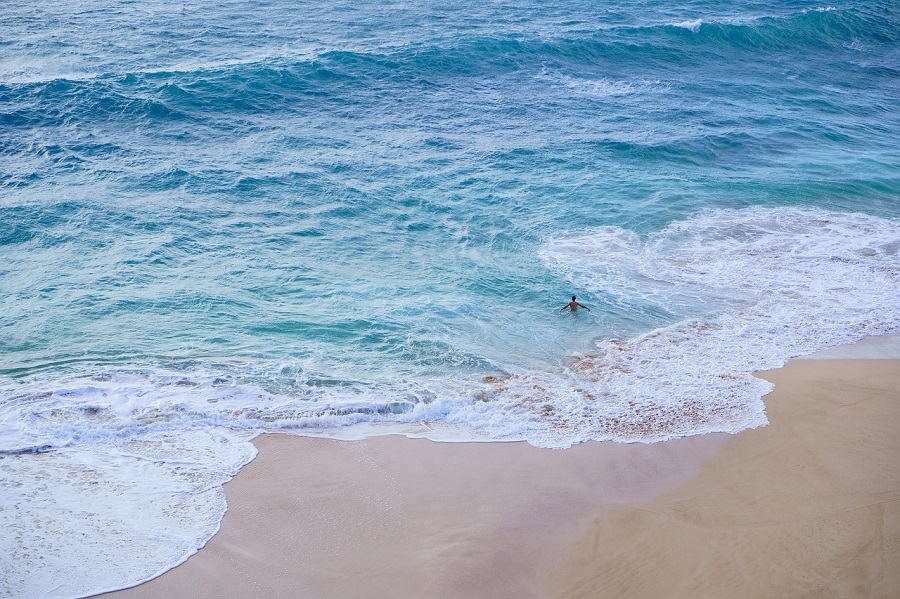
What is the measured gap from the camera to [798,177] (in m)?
19.6

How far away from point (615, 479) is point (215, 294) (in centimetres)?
820

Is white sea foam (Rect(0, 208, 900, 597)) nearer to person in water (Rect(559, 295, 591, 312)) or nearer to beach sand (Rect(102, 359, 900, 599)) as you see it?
beach sand (Rect(102, 359, 900, 599))

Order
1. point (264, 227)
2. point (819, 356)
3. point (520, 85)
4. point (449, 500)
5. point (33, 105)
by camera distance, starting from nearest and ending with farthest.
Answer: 1. point (449, 500)
2. point (819, 356)
3. point (264, 227)
4. point (33, 105)
5. point (520, 85)

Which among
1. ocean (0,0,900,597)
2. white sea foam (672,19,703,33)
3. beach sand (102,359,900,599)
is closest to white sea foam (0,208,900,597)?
ocean (0,0,900,597)

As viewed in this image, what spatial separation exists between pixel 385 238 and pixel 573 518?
9.00 m

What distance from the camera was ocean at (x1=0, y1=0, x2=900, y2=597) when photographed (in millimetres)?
10227

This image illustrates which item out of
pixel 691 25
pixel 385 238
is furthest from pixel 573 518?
pixel 691 25

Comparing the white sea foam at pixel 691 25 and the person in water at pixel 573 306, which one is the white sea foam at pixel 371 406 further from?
the white sea foam at pixel 691 25

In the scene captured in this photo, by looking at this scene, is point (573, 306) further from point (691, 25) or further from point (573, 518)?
point (691, 25)

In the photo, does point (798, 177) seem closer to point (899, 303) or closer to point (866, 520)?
point (899, 303)

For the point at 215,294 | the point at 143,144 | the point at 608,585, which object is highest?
the point at 143,144

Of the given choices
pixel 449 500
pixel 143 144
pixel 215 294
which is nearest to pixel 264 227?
pixel 215 294

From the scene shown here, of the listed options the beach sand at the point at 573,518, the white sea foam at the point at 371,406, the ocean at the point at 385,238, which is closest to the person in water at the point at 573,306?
the ocean at the point at 385,238

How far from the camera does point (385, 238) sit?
53.0 ft
